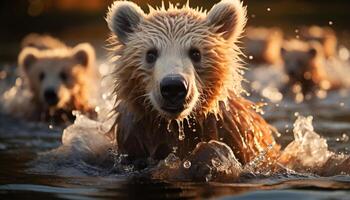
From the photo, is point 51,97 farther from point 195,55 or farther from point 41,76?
point 195,55

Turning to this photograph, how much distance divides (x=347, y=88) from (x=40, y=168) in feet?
37.2

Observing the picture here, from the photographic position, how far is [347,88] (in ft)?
61.2

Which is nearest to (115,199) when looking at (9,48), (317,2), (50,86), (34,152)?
(34,152)

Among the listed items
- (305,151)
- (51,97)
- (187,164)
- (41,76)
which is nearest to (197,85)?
(187,164)

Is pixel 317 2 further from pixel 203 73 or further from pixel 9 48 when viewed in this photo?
pixel 203 73

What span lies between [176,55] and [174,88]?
564 mm

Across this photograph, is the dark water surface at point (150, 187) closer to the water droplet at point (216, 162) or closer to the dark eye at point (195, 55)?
the water droplet at point (216, 162)

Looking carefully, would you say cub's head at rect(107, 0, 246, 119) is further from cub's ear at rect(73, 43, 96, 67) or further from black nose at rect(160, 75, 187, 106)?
cub's ear at rect(73, 43, 96, 67)

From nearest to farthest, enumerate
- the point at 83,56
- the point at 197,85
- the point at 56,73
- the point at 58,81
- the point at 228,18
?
the point at 197,85 < the point at 228,18 < the point at 58,81 < the point at 56,73 < the point at 83,56

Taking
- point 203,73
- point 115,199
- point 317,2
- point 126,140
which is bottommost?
point 115,199

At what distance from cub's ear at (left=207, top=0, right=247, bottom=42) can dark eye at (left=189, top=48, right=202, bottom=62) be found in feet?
1.29

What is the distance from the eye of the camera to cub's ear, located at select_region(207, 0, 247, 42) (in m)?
8.02

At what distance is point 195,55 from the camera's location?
25.2 ft

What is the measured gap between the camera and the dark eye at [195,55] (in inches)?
301
